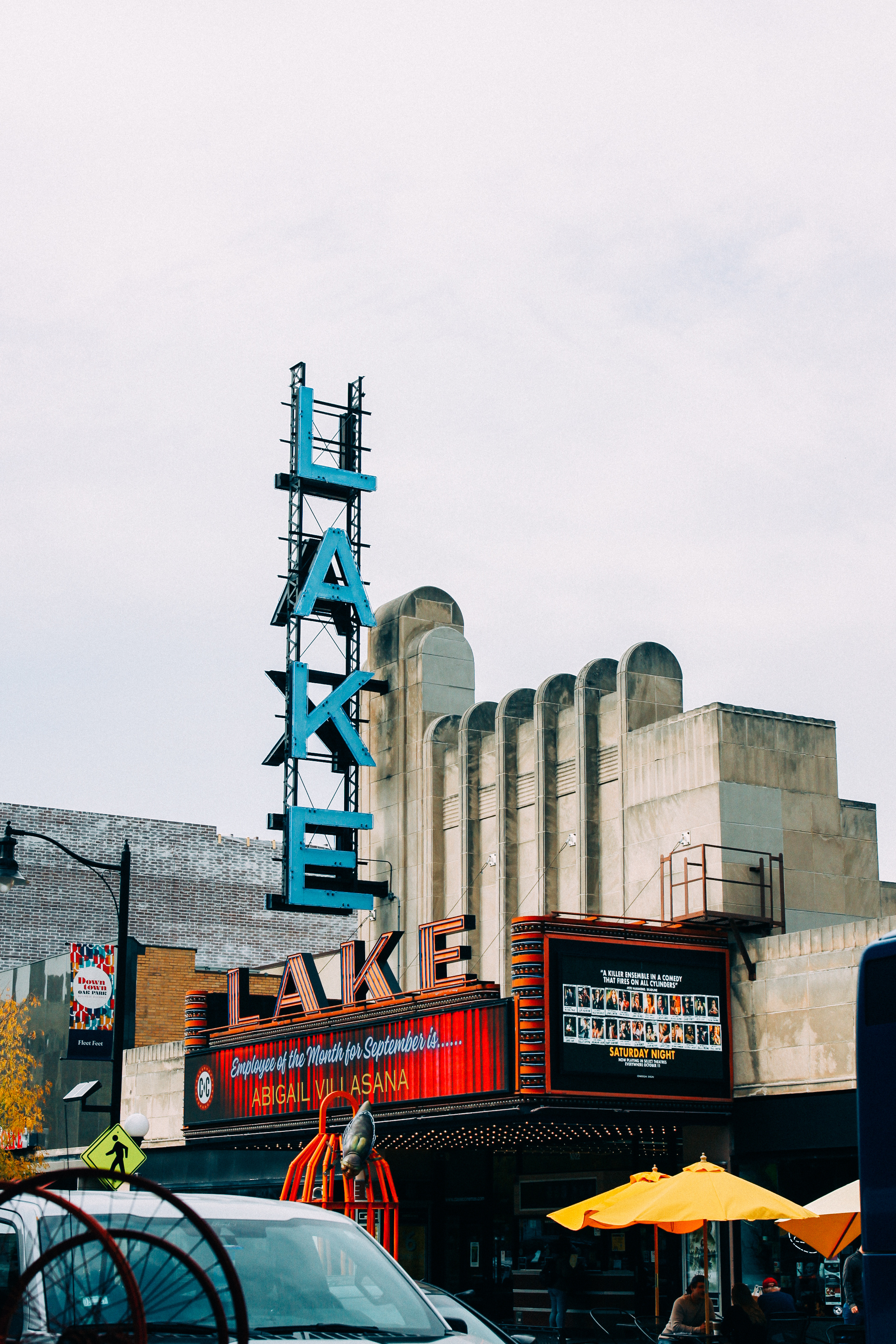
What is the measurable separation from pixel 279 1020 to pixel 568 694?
8.56 meters

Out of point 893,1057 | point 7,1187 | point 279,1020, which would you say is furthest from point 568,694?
point 7,1187

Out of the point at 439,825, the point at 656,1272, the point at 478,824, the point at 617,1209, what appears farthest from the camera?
the point at 439,825

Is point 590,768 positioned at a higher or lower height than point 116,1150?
higher

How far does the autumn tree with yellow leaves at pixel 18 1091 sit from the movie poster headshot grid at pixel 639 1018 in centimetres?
1459

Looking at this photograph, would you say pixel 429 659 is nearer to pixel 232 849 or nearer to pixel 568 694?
pixel 568 694

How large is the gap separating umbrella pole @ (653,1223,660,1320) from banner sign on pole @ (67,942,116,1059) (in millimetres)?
16885

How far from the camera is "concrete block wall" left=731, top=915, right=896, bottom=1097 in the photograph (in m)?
24.8

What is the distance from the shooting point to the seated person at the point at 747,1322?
18984 mm

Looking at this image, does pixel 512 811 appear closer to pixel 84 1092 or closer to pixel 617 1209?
pixel 617 1209

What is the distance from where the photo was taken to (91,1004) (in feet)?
135

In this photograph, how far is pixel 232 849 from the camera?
205 ft

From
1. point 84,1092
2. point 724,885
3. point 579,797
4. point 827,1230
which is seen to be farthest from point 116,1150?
point 84,1092

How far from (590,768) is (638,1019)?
683cm

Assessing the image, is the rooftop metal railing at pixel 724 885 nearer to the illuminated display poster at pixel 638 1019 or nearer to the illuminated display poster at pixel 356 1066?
the illuminated display poster at pixel 638 1019
